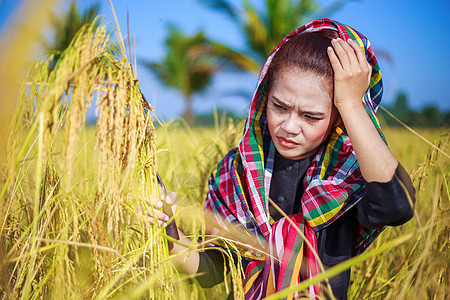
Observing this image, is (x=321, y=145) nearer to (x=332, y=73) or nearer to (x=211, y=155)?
(x=332, y=73)

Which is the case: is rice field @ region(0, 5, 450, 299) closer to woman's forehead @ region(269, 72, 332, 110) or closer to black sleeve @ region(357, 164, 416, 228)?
black sleeve @ region(357, 164, 416, 228)

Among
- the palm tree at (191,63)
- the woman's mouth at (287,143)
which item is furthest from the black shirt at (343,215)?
the palm tree at (191,63)

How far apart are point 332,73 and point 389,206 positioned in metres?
0.40

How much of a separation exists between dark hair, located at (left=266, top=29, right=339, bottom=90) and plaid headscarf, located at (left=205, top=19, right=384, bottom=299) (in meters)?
0.03

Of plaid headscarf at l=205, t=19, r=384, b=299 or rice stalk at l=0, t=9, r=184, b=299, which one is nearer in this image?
rice stalk at l=0, t=9, r=184, b=299

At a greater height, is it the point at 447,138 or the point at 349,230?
the point at 447,138

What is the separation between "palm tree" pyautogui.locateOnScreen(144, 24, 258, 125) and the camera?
9.87 m

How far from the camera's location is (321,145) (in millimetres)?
1131

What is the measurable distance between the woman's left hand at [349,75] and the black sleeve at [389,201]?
0.73 ft

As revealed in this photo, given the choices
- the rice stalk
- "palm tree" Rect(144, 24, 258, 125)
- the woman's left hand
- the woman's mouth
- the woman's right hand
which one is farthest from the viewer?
"palm tree" Rect(144, 24, 258, 125)

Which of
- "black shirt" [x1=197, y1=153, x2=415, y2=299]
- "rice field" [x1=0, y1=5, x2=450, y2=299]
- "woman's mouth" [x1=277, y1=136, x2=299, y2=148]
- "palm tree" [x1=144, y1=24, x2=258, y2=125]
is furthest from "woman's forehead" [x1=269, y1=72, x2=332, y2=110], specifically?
"palm tree" [x1=144, y1=24, x2=258, y2=125]

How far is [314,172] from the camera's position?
1096mm

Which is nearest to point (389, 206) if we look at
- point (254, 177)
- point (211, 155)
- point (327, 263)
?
point (327, 263)

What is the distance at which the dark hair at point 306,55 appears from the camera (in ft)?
3.27
